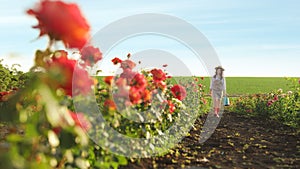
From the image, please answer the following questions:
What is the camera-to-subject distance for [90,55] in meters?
4.17

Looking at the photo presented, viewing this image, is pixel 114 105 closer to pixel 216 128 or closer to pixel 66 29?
pixel 66 29

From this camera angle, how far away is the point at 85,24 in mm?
2922

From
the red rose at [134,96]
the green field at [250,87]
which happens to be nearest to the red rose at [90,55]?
the red rose at [134,96]

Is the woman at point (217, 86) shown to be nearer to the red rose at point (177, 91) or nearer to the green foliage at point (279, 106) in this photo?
the green foliage at point (279, 106)

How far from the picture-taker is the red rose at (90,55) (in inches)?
164

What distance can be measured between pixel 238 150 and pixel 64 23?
4.87 meters

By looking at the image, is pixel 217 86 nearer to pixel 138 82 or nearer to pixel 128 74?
pixel 128 74

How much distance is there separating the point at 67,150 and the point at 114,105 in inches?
42.3

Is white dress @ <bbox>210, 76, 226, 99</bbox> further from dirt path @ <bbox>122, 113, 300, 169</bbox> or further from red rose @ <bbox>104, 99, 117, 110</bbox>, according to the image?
red rose @ <bbox>104, 99, 117, 110</bbox>

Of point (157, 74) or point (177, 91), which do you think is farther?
point (177, 91)

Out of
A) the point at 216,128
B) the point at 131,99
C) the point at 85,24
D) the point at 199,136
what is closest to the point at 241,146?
the point at 199,136

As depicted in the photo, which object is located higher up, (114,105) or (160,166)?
(114,105)

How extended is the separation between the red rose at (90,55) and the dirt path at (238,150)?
1.37 m

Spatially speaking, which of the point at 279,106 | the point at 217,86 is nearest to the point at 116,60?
the point at 217,86
